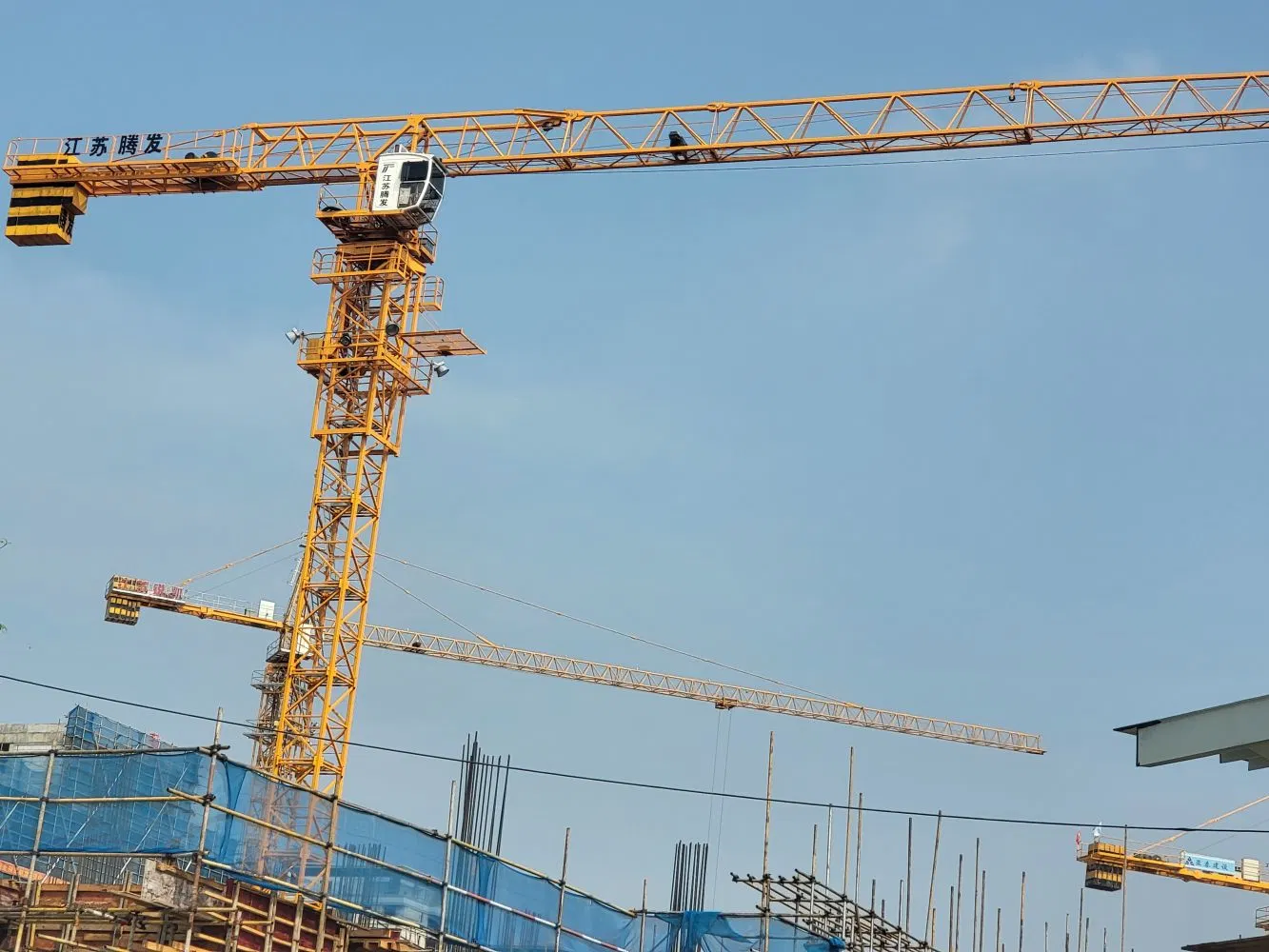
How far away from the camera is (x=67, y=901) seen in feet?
91.0

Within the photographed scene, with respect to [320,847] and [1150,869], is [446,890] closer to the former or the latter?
[320,847]

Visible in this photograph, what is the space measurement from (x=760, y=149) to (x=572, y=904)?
119ft

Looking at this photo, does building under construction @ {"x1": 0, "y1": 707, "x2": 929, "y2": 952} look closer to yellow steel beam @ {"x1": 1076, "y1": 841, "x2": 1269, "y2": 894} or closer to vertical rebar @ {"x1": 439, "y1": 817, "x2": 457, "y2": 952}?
vertical rebar @ {"x1": 439, "y1": 817, "x2": 457, "y2": 952}

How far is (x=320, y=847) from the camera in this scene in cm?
3059

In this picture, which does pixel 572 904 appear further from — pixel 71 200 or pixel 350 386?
pixel 71 200

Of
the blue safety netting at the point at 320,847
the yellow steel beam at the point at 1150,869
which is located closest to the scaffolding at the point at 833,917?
the blue safety netting at the point at 320,847

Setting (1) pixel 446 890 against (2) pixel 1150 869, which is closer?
(1) pixel 446 890

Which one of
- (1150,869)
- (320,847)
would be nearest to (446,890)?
(320,847)

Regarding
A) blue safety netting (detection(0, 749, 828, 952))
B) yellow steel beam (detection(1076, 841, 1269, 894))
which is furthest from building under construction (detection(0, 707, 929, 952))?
yellow steel beam (detection(1076, 841, 1269, 894))

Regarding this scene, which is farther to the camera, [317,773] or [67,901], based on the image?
[317,773]

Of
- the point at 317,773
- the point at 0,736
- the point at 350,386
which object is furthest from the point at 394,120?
the point at 0,736

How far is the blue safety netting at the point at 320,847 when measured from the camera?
89.2 feet

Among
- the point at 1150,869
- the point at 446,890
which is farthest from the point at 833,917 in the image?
the point at 1150,869

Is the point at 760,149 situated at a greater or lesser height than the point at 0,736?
greater
